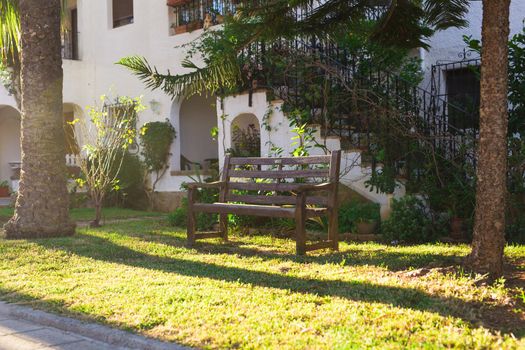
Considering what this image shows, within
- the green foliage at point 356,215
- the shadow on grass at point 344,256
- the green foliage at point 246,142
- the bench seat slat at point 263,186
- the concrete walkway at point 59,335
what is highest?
the green foliage at point 246,142

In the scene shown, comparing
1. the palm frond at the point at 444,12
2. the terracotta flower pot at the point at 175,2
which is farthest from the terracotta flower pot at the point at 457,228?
the terracotta flower pot at the point at 175,2

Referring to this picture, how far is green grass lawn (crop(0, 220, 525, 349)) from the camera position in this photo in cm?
410

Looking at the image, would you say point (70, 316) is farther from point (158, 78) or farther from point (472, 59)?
point (472, 59)

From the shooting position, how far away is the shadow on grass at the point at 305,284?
4514mm

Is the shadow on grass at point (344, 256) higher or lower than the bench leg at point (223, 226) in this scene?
lower

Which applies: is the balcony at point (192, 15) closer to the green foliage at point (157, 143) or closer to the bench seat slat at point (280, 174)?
the green foliage at point (157, 143)

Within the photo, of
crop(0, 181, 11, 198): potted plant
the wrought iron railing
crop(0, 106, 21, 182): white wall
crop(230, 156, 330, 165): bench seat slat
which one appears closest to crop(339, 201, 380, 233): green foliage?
the wrought iron railing

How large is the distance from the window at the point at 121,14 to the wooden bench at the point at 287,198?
8.39 metres

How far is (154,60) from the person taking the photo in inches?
560

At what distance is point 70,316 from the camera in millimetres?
4863

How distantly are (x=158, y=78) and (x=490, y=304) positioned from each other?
4398mm

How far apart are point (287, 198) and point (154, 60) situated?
7419 millimetres

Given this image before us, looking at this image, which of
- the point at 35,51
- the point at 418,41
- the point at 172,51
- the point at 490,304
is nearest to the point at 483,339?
the point at 490,304

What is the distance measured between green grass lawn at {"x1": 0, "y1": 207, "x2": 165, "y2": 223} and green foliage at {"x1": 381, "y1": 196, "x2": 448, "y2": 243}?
6183 mm
